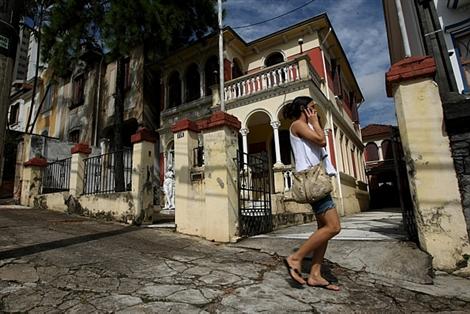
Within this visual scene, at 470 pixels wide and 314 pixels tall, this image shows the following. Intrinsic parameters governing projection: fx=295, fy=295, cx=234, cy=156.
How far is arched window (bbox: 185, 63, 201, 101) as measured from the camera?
14918 millimetres

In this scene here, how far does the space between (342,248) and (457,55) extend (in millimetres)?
5663

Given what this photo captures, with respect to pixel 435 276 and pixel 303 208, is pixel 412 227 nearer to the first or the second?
pixel 435 276

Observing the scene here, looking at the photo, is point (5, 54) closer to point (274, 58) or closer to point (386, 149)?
point (274, 58)

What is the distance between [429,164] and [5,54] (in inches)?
184

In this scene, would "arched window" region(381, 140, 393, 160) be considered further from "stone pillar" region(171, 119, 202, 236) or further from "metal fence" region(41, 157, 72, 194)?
"metal fence" region(41, 157, 72, 194)

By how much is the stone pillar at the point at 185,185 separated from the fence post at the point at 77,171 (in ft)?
12.4

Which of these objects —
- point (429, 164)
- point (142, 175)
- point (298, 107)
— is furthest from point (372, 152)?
point (298, 107)

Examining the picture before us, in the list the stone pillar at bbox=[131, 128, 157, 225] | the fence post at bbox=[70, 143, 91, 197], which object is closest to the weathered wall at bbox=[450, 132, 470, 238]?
the stone pillar at bbox=[131, 128, 157, 225]

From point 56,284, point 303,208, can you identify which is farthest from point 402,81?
point 303,208

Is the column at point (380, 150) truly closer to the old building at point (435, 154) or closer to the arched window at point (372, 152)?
the arched window at point (372, 152)

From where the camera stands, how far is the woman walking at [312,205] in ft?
8.38

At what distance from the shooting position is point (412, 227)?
3.69 meters

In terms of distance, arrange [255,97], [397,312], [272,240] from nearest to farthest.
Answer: [397,312] → [272,240] → [255,97]

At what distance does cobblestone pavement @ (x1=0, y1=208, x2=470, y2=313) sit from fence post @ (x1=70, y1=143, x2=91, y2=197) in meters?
3.60
